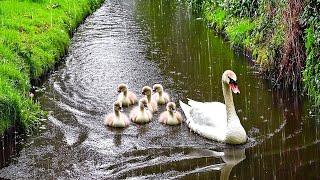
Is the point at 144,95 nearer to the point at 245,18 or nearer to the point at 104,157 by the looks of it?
the point at 104,157

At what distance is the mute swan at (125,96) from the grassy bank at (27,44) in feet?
7.49

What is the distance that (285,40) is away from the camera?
58.5 ft

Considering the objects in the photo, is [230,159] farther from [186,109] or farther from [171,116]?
[186,109]

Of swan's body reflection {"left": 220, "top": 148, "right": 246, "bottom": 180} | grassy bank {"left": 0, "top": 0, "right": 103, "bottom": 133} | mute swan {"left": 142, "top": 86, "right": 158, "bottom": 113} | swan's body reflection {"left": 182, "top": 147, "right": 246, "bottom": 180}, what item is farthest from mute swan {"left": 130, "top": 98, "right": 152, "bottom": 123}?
swan's body reflection {"left": 220, "top": 148, "right": 246, "bottom": 180}

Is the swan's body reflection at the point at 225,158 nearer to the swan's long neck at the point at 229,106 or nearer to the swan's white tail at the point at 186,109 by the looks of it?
the swan's long neck at the point at 229,106

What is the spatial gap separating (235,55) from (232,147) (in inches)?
373

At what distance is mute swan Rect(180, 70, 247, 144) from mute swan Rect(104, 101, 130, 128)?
1727 millimetres

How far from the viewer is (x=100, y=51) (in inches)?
902

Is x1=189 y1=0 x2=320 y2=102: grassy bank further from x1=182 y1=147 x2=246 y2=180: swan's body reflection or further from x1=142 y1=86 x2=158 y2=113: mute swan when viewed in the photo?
x1=142 y1=86 x2=158 y2=113: mute swan

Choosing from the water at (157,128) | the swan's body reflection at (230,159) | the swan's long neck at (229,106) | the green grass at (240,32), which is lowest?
the swan's body reflection at (230,159)

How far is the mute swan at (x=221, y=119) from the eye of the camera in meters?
13.8

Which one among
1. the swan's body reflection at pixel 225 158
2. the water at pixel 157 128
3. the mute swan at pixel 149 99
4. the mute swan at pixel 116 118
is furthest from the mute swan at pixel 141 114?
the swan's body reflection at pixel 225 158

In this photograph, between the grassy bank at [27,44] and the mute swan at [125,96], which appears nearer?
the grassy bank at [27,44]

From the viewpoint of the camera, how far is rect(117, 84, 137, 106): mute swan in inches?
650
